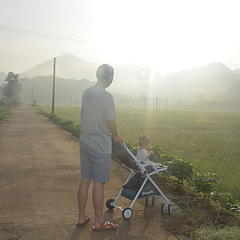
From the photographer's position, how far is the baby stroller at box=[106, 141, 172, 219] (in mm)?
5562

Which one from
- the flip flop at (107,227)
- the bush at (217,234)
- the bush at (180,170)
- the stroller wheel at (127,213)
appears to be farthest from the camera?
the bush at (180,170)

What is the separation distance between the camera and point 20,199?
264 inches

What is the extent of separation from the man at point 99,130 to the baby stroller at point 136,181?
38 cm

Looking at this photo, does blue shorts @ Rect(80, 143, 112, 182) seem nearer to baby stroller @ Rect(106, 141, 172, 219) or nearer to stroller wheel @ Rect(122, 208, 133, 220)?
baby stroller @ Rect(106, 141, 172, 219)

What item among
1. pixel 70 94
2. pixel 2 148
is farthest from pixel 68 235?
pixel 70 94

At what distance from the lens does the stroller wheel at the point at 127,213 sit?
5559 mm

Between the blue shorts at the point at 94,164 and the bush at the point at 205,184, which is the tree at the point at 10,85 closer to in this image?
the bush at the point at 205,184

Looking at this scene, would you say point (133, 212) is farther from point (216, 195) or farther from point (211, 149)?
point (211, 149)

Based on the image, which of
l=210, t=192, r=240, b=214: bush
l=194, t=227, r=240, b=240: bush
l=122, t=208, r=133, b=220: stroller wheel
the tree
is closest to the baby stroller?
l=122, t=208, r=133, b=220: stroller wheel

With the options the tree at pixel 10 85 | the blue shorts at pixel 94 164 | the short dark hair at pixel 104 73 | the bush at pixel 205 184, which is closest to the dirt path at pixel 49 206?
the blue shorts at pixel 94 164

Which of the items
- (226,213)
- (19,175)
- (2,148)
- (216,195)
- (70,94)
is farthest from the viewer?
(70,94)

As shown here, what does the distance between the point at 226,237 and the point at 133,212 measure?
6.08ft

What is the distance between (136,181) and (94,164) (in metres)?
1.04

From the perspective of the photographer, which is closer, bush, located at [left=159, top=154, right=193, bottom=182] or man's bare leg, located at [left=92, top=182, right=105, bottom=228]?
man's bare leg, located at [left=92, top=182, right=105, bottom=228]
